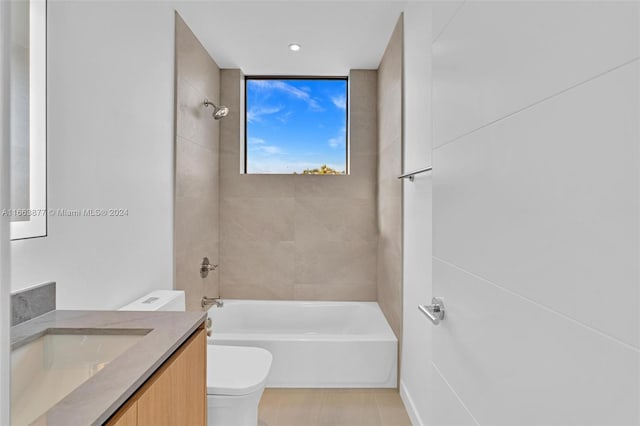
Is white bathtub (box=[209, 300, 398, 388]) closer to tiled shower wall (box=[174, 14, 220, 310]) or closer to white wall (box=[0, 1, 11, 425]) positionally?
tiled shower wall (box=[174, 14, 220, 310])

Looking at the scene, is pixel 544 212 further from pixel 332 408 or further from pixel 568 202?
pixel 332 408

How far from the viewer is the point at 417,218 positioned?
6.55 feet

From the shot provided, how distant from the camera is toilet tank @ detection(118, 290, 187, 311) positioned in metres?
1.79

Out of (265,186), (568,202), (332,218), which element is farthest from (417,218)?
(265,186)

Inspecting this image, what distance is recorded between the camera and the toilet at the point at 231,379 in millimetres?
1593

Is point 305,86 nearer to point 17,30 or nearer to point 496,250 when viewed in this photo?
point 17,30

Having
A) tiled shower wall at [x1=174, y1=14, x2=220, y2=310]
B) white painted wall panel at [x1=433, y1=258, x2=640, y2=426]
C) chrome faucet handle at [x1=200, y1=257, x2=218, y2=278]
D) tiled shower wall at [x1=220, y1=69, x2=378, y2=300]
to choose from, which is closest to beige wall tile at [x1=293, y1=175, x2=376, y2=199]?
tiled shower wall at [x1=220, y1=69, x2=378, y2=300]

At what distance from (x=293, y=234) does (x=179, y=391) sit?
93.1 inches

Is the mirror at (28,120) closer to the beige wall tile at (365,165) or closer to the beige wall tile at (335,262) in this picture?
the beige wall tile at (335,262)

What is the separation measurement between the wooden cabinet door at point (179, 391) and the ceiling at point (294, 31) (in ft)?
6.69

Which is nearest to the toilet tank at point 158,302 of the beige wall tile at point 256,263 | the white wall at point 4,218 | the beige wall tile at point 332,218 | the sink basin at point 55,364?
the sink basin at point 55,364

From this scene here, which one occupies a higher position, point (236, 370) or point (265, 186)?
point (265, 186)

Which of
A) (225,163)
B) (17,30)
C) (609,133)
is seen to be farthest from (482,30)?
(225,163)

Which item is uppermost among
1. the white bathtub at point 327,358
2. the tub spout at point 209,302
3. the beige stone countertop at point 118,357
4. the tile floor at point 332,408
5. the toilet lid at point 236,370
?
the beige stone countertop at point 118,357
